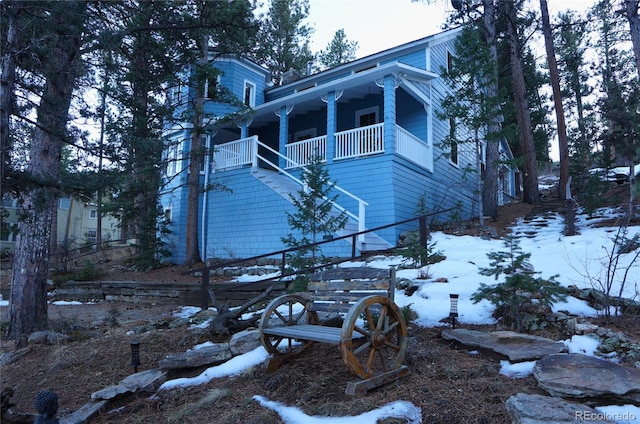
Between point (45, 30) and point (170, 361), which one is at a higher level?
point (45, 30)

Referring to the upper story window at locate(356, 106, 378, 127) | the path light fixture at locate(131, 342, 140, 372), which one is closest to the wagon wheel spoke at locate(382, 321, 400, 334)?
the path light fixture at locate(131, 342, 140, 372)

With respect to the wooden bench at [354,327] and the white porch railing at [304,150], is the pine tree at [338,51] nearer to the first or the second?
the white porch railing at [304,150]

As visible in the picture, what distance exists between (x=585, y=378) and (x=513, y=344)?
36.2 inches

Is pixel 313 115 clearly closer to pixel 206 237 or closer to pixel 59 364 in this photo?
pixel 206 237

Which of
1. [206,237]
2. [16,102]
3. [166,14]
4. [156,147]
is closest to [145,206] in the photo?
[206,237]

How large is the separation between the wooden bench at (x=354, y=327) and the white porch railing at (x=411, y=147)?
25.9ft

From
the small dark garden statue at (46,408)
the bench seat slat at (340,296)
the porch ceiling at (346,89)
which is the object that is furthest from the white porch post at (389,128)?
the small dark garden statue at (46,408)

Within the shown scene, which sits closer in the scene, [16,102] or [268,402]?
[268,402]

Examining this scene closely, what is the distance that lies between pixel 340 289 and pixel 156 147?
635 centimetres

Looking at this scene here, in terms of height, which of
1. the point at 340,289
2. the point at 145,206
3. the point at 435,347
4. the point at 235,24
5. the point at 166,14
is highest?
the point at 235,24

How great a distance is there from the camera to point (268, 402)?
11.5 feet

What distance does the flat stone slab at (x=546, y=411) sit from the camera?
2570 mm

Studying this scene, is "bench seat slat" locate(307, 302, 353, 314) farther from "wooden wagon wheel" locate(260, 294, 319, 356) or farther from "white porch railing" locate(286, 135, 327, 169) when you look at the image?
"white porch railing" locate(286, 135, 327, 169)

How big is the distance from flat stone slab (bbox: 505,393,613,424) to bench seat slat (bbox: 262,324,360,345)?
132 centimetres
